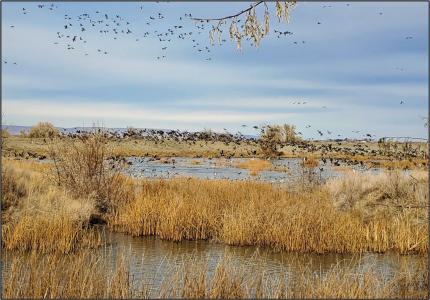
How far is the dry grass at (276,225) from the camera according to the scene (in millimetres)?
12352

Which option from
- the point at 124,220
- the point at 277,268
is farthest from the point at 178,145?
the point at 277,268

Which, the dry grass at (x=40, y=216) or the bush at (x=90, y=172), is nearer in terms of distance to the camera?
the dry grass at (x=40, y=216)

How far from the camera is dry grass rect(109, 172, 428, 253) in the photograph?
12.4 meters

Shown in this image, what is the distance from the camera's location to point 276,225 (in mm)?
12734

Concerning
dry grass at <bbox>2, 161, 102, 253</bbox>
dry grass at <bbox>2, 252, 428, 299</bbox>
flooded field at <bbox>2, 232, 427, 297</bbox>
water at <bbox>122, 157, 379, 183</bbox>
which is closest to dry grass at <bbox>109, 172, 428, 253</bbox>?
flooded field at <bbox>2, 232, 427, 297</bbox>

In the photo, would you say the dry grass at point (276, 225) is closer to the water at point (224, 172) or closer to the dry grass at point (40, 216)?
the dry grass at point (40, 216)

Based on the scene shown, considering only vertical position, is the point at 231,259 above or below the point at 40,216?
below

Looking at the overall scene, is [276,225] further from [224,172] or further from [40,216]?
[224,172]

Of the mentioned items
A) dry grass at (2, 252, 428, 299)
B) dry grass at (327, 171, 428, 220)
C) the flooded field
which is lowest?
the flooded field

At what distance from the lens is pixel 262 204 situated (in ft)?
48.7

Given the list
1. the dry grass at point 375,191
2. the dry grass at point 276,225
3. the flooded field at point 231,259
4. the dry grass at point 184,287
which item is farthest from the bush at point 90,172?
the dry grass at point 184,287

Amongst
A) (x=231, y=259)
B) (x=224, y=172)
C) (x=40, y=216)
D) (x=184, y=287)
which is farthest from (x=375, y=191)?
(x=224, y=172)

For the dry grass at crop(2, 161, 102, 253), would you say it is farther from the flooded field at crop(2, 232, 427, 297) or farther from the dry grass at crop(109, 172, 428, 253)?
the dry grass at crop(109, 172, 428, 253)

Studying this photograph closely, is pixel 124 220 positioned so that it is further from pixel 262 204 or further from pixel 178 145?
pixel 178 145
